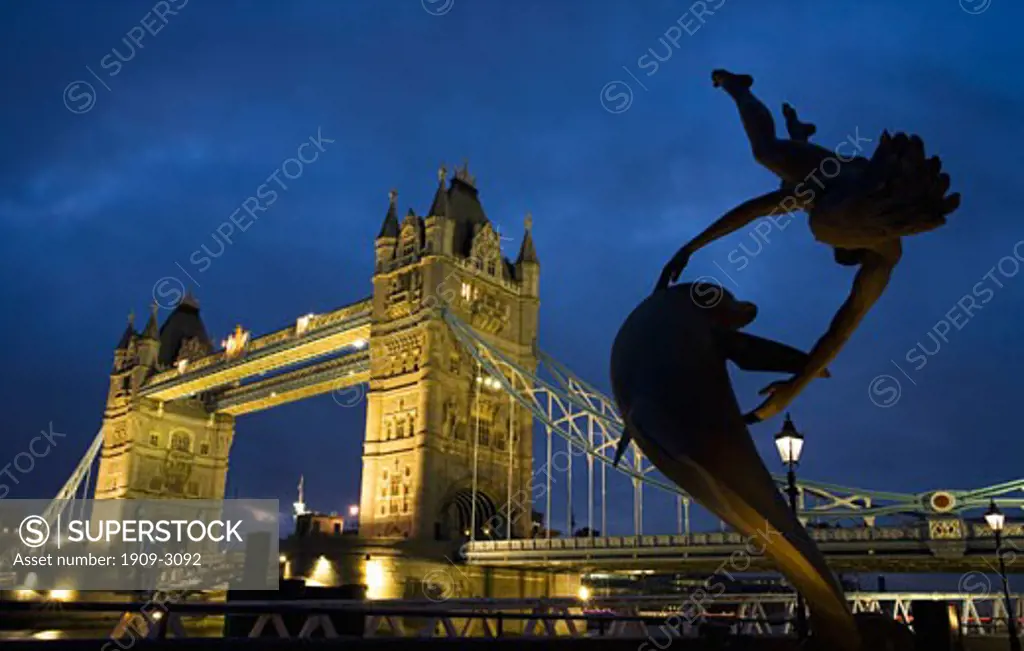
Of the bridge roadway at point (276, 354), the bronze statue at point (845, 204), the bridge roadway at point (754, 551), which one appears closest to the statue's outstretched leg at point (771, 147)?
the bronze statue at point (845, 204)

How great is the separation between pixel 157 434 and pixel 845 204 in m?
52.7

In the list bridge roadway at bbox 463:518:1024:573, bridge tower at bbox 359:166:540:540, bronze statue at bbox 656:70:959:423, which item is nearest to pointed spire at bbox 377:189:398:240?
bridge tower at bbox 359:166:540:540

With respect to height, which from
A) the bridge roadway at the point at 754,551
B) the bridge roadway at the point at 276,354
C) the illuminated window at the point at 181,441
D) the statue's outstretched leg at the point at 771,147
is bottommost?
the bridge roadway at the point at 754,551

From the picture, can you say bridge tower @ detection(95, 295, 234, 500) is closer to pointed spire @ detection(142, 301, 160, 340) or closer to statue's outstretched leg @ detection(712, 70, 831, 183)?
pointed spire @ detection(142, 301, 160, 340)

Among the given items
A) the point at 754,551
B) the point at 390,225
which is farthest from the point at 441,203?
the point at 754,551

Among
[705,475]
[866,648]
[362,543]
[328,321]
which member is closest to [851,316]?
[705,475]

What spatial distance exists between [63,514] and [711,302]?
60797mm

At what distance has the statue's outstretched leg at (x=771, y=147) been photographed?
6910 mm

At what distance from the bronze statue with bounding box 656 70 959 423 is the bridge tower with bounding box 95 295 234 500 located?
158 feet

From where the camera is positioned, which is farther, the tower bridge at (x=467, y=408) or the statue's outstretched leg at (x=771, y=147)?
the tower bridge at (x=467, y=408)

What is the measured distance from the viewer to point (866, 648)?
21.2 ft

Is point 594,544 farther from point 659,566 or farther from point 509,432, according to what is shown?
point 509,432

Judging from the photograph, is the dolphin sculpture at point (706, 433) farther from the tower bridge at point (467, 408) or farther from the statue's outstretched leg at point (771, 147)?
the tower bridge at point (467, 408)

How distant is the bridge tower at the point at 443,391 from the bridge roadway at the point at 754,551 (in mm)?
3130
